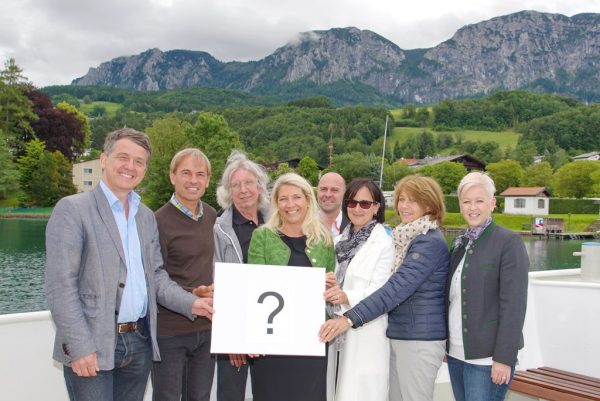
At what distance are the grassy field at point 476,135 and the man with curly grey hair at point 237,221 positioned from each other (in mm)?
110221

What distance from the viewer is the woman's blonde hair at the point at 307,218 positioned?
9.93 ft

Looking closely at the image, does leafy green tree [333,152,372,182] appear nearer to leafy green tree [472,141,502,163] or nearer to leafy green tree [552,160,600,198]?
leafy green tree [552,160,600,198]

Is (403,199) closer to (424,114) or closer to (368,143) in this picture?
(368,143)

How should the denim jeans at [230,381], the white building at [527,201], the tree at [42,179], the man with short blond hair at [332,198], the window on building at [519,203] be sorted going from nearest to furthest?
the denim jeans at [230,381]
the man with short blond hair at [332,198]
the tree at [42,179]
the white building at [527,201]
the window on building at [519,203]

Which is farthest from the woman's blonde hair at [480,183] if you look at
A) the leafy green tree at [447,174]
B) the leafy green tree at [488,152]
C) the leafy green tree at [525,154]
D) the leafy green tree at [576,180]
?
the leafy green tree at [488,152]

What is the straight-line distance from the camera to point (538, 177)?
229ft

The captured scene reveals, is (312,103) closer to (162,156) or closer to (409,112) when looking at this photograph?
(409,112)

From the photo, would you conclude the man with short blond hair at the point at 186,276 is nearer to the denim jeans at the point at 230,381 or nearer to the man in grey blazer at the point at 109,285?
the denim jeans at the point at 230,381

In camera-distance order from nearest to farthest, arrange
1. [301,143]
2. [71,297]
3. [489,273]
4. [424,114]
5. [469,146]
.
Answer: [71,297] → [489,273] → [301,143] → [469,146] → [424,114]

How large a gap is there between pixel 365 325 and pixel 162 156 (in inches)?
1707

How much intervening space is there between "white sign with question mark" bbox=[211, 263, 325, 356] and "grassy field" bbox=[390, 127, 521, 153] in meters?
111

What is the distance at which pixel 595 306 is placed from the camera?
406cm

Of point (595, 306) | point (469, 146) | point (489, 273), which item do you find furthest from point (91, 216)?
point (469, 146)

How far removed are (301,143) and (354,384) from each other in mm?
93622
